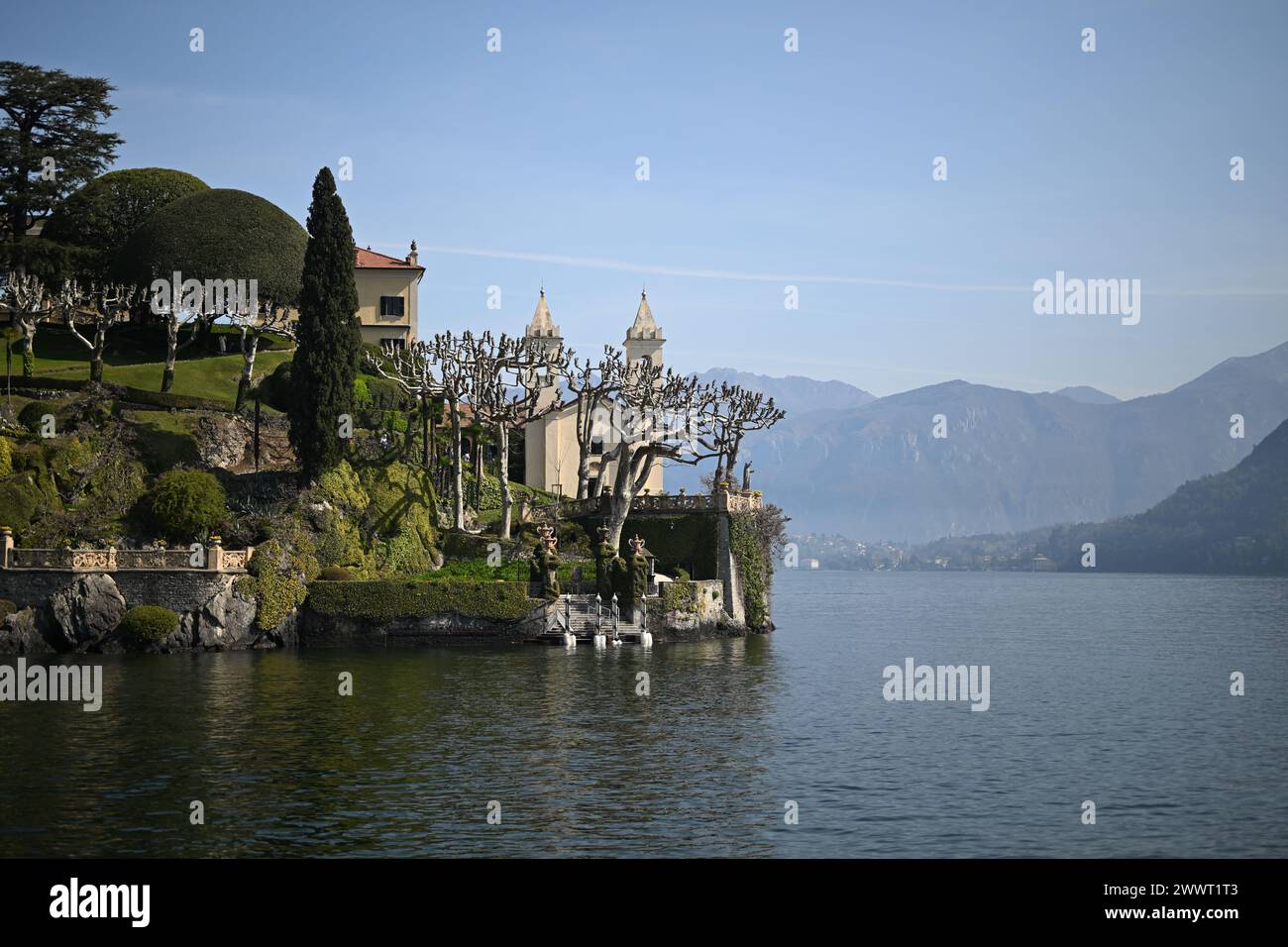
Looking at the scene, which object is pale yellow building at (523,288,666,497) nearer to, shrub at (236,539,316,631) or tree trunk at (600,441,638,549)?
tree trunk at (600,441,638,549)

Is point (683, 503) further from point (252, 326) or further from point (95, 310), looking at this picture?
point (95, 310)

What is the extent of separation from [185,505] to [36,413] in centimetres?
1171

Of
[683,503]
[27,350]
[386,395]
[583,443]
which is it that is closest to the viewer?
[27,350]

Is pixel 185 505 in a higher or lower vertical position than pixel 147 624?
higher

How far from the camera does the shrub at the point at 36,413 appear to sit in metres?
68.9

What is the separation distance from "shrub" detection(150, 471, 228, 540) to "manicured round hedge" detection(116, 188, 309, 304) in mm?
24319

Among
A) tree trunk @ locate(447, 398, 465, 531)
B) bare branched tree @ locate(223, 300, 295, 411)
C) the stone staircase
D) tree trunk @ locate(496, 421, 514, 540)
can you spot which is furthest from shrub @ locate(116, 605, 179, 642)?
tree trunk @ locate(496, 421, 514, 540)

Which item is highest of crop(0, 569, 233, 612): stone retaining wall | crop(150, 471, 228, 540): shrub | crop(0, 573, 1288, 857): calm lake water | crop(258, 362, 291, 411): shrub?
crop(258, 362, 291, 411): shrub

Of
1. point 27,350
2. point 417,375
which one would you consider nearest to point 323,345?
point 417,375

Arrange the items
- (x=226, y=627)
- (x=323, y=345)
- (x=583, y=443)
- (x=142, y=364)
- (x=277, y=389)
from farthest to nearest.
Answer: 1. (x=142, y=364)
2. (x=583, y=443)
3. (x=277, y=389)
4. (x=323, y=345)
5. (x=226, y=627)

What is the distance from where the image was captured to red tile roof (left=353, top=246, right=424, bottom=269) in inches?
3767

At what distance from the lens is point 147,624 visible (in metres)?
60.9

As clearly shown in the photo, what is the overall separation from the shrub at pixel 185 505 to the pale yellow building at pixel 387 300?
31.5 metres
